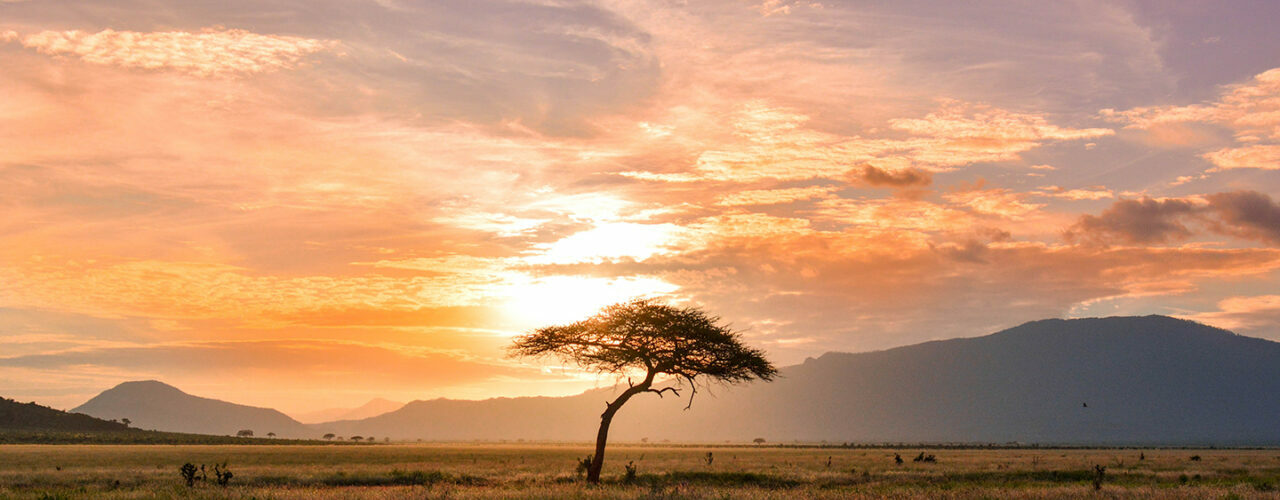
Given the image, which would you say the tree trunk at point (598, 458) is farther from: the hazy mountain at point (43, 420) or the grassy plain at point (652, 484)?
the hazy mountain at point (43, 420)

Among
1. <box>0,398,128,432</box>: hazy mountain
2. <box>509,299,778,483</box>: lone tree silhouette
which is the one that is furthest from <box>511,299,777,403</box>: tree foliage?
<box>0,398,128,432</box>: hazy mountain

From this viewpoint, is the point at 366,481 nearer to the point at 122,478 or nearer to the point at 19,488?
the point at 122,478

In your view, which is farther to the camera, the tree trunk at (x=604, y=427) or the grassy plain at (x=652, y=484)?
the tree trunk at (x=604, y=427)

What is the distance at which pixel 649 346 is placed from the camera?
143ft

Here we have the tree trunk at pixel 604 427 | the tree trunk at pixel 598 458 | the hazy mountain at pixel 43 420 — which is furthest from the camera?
the hazy mountain at pixel 43 420

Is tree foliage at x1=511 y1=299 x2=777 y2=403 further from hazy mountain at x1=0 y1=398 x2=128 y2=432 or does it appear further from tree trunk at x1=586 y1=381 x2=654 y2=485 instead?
hazy mountain at x1=0 y1=398 x2=128 y2=432

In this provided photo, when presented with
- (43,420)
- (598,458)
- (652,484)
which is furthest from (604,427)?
(43,420)

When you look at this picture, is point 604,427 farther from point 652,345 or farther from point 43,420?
point 43,420

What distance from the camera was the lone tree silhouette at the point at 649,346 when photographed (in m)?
43.1

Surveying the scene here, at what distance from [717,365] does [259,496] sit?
22.4 m

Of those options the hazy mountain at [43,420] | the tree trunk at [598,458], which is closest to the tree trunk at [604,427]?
the tree trunk at [598,458]

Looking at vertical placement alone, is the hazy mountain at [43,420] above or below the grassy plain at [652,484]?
above

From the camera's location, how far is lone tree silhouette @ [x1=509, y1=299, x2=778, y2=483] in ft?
141

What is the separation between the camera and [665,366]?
43500 mm
